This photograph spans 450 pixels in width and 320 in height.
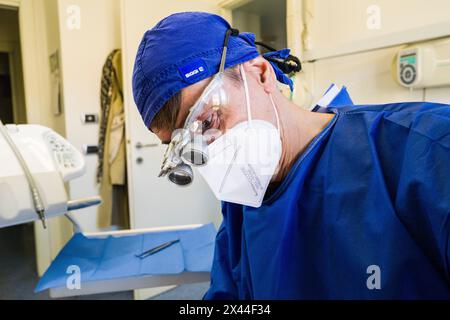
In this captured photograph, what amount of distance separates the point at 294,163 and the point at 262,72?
0.21 m

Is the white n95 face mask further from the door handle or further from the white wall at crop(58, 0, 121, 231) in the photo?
the white wall at crop(58, 0, 121, 231)

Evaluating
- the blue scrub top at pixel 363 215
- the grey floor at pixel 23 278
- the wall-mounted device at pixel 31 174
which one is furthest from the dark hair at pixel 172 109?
the grey floor at pixel 23 278

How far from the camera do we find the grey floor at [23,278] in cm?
208

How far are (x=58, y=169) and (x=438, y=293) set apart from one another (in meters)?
0.98

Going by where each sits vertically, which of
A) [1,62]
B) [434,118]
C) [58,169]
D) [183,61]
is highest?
[1,62]

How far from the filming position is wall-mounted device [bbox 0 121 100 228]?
813mm

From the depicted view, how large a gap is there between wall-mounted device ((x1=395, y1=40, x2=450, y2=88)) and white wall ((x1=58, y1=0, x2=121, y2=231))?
1.77 metres

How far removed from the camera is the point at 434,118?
470 mm

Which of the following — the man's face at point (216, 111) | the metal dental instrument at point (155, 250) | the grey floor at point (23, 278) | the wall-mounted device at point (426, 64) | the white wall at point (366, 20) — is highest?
the white wall at point (366, 20)

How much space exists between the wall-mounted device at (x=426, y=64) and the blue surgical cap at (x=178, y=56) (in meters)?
0.89

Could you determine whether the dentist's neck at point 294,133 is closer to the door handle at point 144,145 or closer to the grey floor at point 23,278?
the door handle at point 144,145
